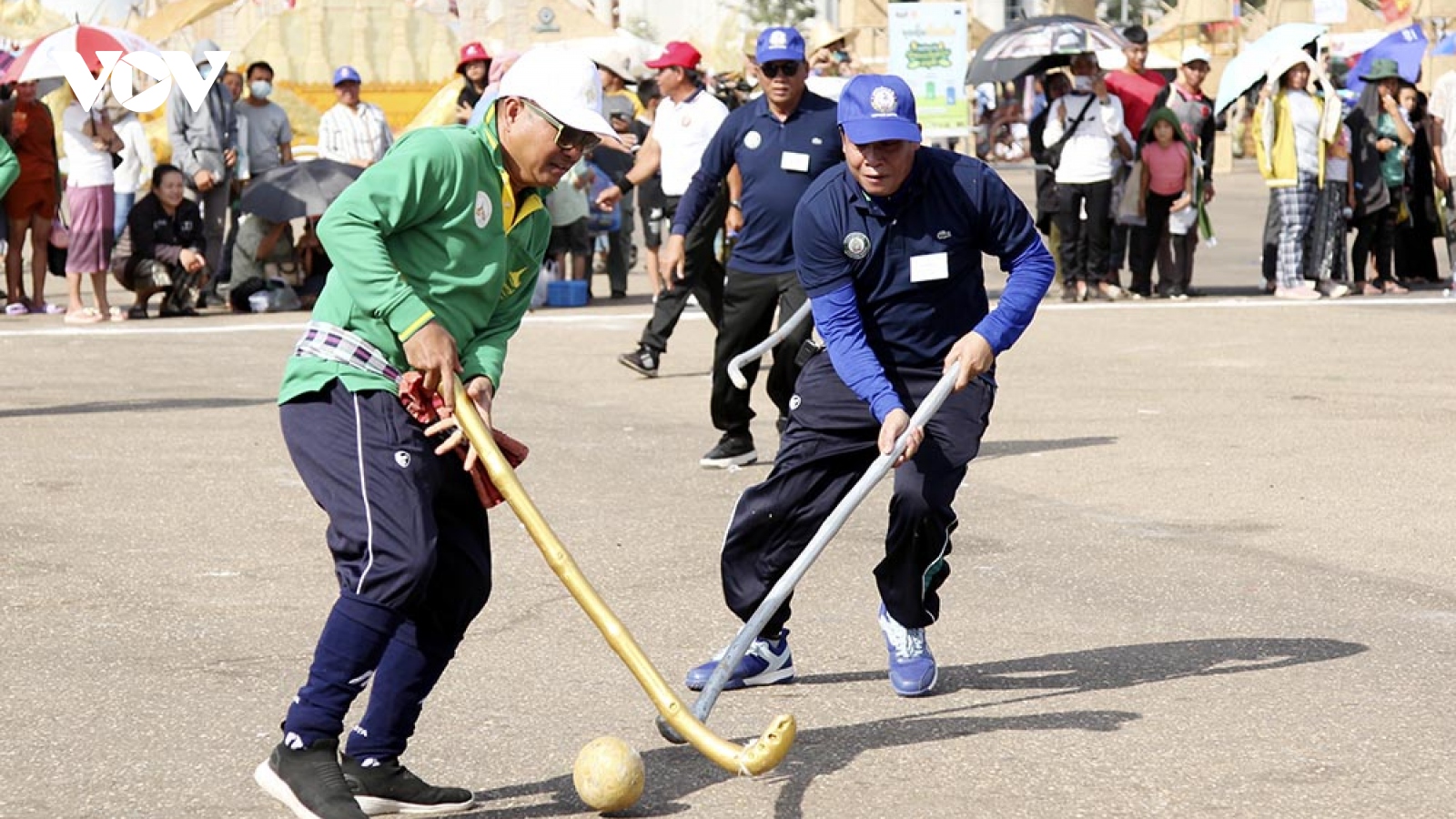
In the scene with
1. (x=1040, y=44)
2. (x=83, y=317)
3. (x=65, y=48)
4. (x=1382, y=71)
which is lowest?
(x=83, y=317)

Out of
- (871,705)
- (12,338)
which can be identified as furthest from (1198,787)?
(12,338)

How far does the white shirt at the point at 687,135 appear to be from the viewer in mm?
13453

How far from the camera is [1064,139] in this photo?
16.9 meters

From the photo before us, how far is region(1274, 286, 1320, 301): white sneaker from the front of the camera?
17578mm

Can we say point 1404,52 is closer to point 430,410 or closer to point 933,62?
point 933,62

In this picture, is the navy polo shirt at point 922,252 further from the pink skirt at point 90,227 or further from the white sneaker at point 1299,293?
the white sneaker at point 1299,293

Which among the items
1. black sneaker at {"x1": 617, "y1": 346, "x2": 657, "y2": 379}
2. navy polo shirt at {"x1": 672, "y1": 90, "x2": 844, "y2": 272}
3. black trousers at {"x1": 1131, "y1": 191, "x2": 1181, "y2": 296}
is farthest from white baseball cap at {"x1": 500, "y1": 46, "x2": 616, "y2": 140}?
black trousers at {"x1": 1131, "y1": 191, "x2": 1181, "y2": 296}

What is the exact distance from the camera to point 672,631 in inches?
260

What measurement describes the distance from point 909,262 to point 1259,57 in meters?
12.6

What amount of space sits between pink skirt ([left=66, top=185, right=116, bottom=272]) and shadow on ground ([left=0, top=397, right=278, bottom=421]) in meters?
4.02

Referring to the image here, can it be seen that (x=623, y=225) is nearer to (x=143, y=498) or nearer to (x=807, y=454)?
(x=143, y=498)

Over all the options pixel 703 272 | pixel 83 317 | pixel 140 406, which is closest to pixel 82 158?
pixel 83 317

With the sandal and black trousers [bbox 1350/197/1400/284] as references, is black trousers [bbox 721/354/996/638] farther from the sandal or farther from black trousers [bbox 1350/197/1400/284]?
black trousers [bbox 1350/197/1400/284]

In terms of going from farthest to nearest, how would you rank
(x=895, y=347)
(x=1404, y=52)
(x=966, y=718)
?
(x=1404, y=52)
(x=895, y=347)
(x=966, y=718)
